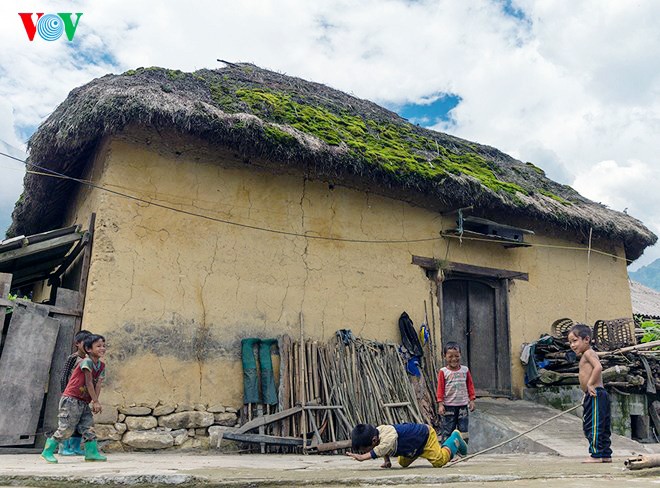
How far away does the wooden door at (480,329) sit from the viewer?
9062 mm

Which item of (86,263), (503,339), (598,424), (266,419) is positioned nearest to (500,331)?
(503,339)

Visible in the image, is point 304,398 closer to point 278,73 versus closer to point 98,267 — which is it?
point 98,267

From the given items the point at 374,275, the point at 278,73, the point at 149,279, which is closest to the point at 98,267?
the point at 149,279

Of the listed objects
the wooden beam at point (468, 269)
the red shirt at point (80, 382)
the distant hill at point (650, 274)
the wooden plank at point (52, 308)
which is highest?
the distant hill at point (650, 274)

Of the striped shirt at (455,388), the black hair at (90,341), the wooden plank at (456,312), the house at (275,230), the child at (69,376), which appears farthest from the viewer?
the wooden plank at (456,312)

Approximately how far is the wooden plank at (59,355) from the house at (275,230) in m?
0.32

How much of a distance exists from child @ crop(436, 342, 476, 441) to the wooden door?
2806mm

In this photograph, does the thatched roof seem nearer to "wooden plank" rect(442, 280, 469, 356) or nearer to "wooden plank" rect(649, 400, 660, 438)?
"wooden plank" rect(442, 280, 469, 356)

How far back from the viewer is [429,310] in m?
8.48

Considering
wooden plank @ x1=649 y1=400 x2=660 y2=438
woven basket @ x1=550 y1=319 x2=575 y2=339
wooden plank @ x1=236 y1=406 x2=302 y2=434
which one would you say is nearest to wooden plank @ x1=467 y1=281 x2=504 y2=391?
woven basket @ x1=550 y1=319 x2=575 y2=339

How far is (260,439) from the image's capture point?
6281mm

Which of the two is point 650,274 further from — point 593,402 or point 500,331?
point 593,402

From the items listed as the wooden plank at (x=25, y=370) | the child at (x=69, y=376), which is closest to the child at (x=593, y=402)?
the child at (x=69, y=376)

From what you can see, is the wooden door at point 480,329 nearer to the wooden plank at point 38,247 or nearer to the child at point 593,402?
the child at point 593,402
